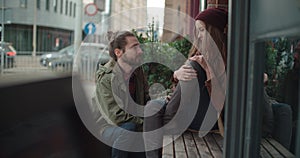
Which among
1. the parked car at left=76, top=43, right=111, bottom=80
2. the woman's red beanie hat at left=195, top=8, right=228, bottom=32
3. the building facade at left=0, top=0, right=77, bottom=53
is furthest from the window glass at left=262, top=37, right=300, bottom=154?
the building facade at left=0, top=0, right=77, bottom=53

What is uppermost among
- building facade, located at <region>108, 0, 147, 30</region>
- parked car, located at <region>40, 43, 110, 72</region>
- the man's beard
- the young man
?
building facade, located at <region>108, 0, 147, 30</region>

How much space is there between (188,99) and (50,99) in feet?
4.29

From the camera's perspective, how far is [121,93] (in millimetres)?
2236

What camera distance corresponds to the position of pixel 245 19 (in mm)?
1342

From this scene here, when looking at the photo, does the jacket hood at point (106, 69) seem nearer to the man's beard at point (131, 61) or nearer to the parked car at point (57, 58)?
the man's beard at point (131, 61)

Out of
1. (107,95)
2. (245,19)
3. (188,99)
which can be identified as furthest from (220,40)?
(245,19)

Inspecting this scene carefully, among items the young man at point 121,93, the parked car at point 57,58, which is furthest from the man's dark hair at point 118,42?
the parked car at point 57,58

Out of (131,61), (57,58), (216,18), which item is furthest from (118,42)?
(57,58)

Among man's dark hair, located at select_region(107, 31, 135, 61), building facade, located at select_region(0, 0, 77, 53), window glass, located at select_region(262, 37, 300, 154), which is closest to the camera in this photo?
window glass, located at select_region(262, 37, 300, 154)

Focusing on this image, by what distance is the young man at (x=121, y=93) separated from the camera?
2213 mm

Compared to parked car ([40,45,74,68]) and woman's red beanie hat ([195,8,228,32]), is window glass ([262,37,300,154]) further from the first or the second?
parked car ([40,45,74,68])

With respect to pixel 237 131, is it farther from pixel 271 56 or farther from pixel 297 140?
pixel 297 140

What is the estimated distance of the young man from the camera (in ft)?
7.26

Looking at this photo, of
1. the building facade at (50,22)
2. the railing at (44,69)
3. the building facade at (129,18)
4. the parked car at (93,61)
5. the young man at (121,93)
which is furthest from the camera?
the building facade at (50,22)
